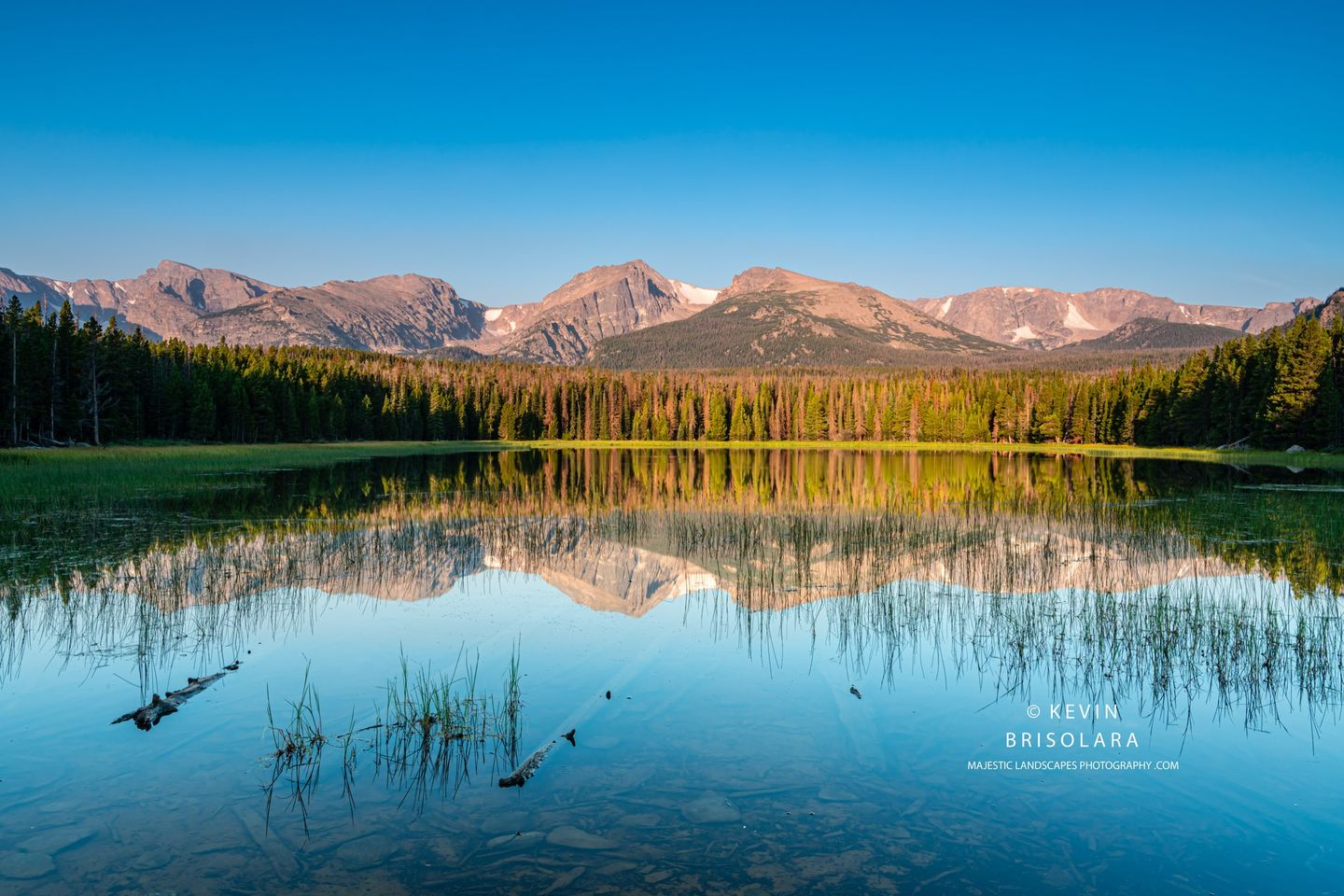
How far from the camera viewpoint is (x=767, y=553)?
22.0 metres

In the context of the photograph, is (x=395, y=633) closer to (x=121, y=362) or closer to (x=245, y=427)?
(x=121, y=362)

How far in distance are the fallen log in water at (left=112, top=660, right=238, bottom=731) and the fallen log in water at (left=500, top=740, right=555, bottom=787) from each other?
450 centimetres

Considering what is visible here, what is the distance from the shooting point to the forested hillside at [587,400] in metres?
66.2

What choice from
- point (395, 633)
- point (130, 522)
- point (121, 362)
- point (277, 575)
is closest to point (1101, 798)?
point (395, 633)

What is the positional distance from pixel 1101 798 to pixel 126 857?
344 inches

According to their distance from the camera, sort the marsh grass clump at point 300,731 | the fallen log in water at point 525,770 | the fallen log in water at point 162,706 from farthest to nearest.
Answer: the fallen log in water at point 162,706, the marsh grass clump at point 300,731, the fallen log in water at point 525,770

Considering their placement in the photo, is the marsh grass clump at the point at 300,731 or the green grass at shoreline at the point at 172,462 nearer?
the marsh grass clump at the point at 300,731

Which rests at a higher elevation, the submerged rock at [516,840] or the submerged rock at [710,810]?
the submerged rock at [516,840]

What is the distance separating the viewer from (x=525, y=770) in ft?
26.5

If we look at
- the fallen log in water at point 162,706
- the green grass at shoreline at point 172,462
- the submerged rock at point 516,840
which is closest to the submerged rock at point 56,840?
the fallen log in water at point 162,706

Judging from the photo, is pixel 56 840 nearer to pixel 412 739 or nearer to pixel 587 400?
pixel 412 739

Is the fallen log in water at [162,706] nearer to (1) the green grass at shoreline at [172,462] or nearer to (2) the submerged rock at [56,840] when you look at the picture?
(2) the submerged rock at [56,840]

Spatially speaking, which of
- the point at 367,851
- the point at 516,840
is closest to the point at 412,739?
the point at 367,851

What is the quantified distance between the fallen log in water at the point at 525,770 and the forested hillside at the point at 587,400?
7002 cm
